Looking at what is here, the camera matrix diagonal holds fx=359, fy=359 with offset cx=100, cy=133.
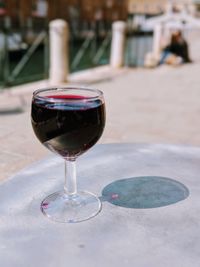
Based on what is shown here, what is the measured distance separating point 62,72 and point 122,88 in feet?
4.87

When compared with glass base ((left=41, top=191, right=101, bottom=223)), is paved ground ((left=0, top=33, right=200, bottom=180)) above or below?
below

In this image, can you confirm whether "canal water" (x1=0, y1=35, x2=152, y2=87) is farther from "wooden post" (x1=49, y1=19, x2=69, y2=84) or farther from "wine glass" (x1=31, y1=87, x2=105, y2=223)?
"wine glass" (x1=31, y1=87, x2=105, y2=223)

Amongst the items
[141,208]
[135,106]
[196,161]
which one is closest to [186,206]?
[141,208]

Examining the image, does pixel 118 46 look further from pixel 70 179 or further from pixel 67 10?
pixel 67 10

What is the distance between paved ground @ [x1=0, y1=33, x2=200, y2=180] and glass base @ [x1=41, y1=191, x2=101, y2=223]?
1661mm

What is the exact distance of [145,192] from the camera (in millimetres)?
1055

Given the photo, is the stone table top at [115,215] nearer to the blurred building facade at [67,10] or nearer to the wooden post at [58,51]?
→ the wooden post at [58,51]

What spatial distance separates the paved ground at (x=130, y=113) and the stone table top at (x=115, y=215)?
1550 millimetres

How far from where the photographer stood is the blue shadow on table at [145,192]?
991 millimetres

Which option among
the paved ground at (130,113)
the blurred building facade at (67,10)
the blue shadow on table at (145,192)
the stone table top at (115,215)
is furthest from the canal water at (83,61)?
the blurred building facade at (67,10)

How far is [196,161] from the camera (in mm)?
1280

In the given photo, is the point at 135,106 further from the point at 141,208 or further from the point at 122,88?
the point at 141,208

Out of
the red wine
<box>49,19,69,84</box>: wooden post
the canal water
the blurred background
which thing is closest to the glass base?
the red wine

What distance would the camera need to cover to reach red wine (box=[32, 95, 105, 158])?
0.90 meters
